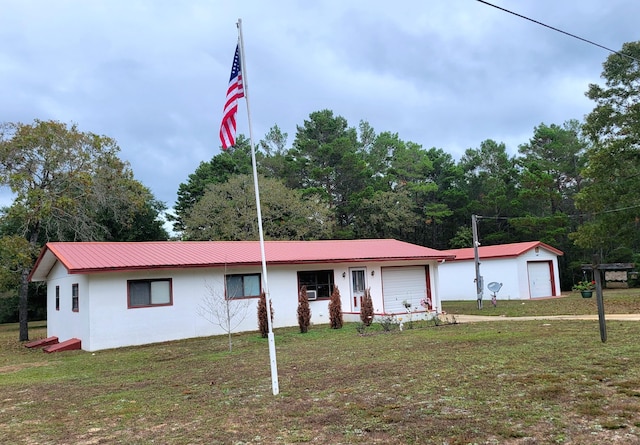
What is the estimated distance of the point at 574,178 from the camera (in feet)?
138

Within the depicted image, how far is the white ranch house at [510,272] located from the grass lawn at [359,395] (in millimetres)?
15393

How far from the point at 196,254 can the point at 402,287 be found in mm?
8661

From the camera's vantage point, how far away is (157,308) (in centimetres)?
1540

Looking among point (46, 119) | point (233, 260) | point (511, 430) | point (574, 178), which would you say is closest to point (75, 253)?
point (233, 260)

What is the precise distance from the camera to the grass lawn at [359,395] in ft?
15.3

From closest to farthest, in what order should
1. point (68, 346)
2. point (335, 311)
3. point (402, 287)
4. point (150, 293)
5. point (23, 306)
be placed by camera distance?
point (68, 346) → point (150, 293) → point (335, 311) → point (23, 306) → point (402, 287)

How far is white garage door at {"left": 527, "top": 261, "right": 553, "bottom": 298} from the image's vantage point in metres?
27.4

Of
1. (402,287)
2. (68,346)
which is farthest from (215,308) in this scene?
(402,287)

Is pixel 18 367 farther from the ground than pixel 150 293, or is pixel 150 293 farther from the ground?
pixel 150 293

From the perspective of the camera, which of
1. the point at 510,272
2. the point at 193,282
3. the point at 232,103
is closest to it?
the point at 232,103

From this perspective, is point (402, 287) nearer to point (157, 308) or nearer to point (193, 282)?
point (193, 282)

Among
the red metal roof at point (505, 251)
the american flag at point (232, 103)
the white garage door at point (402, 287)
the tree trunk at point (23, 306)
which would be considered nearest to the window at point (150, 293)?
the tree trunk at point (23, 306)

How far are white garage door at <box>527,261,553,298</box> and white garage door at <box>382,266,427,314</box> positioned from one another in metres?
9.40

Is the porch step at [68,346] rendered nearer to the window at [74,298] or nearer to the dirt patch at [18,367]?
the window at [74,298]
